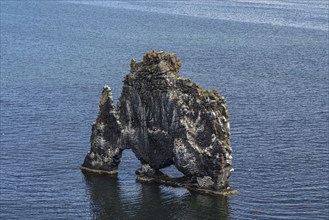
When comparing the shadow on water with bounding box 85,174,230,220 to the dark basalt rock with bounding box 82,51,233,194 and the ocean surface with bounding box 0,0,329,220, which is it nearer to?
the ocean surface with bounding box 0,0,329,220

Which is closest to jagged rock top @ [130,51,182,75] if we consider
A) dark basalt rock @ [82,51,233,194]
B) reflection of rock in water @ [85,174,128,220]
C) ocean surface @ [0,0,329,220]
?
dark basalt rock @ [82,51,233,194]

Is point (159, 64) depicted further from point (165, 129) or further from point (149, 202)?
point (149, 202)


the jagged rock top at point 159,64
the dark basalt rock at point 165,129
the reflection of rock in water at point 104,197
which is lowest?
the reflection of rock in water at point 104,197

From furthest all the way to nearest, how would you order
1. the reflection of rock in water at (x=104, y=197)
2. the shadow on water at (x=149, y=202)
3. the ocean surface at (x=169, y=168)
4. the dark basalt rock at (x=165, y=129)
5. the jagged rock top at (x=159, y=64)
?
the jagged rock top at (x=159, y=64), the dark basalt rock at (x=165, y=129), the ocean surface at (x=169, y=168), the reflection of rock in water at (x=104, y=197), the shadow on water at (x=149, y=202)

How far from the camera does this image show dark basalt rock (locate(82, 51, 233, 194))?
10031cm

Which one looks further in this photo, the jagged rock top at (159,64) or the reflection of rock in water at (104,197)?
the jagged rock top at (159,64)

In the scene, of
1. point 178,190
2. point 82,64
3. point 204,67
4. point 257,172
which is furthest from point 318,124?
point 82,64

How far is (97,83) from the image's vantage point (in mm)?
164125

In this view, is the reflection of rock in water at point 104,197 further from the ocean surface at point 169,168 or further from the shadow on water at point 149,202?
the ocean surface at point 169,168

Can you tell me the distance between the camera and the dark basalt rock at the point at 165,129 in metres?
100

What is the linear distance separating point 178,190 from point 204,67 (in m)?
79.3

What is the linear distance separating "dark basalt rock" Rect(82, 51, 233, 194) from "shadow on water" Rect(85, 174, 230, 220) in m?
2.56

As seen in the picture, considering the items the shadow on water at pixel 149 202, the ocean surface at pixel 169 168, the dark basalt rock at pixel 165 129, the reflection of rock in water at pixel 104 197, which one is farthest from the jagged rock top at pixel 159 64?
the reflection of rock in water at pixel 104 197

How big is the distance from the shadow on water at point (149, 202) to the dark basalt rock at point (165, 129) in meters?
2.56
